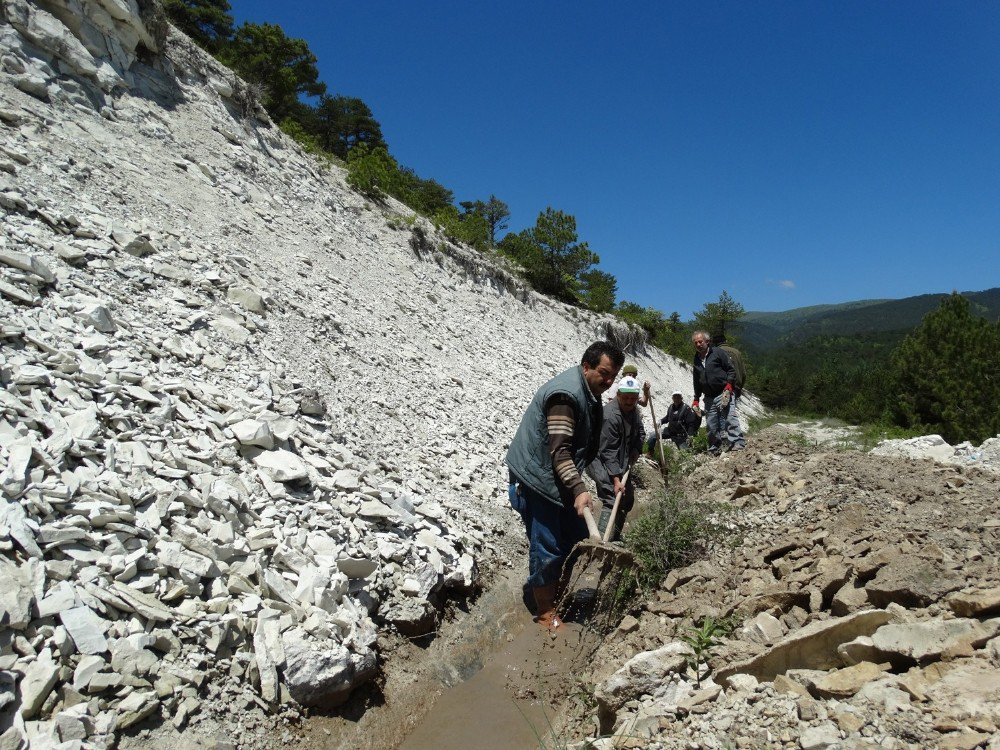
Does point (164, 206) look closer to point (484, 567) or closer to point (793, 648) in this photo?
point (484, 567)

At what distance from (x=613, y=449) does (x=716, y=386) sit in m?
2.65

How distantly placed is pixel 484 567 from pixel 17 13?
9538 millimetres

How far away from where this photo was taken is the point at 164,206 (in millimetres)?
7426

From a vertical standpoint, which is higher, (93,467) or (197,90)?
→ (197,90)

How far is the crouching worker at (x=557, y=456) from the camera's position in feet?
12.5

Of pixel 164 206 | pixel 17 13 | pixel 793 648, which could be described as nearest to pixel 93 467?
pixel 793 648

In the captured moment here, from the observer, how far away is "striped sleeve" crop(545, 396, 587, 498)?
3744mm

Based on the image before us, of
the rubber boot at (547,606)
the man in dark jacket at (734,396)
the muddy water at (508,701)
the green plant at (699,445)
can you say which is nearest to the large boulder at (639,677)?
the muddy water at (508,701)

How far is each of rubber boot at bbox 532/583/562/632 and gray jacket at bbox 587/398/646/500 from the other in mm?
1176

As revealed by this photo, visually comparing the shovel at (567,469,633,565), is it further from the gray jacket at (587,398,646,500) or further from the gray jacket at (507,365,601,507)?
the gray jacket at (587,398,646,500)

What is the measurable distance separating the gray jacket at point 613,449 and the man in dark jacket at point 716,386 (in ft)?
7.61

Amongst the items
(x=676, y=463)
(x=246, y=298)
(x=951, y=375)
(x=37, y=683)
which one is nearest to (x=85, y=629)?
(x=37, y=683)

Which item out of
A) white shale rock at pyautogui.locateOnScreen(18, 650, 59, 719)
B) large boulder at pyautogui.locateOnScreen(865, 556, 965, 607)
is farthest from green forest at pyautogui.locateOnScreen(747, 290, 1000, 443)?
white shale rock at pyautogui.locateOnScreen(18, 650, 59, 719)

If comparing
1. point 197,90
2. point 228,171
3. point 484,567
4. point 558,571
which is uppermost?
point 197,90
